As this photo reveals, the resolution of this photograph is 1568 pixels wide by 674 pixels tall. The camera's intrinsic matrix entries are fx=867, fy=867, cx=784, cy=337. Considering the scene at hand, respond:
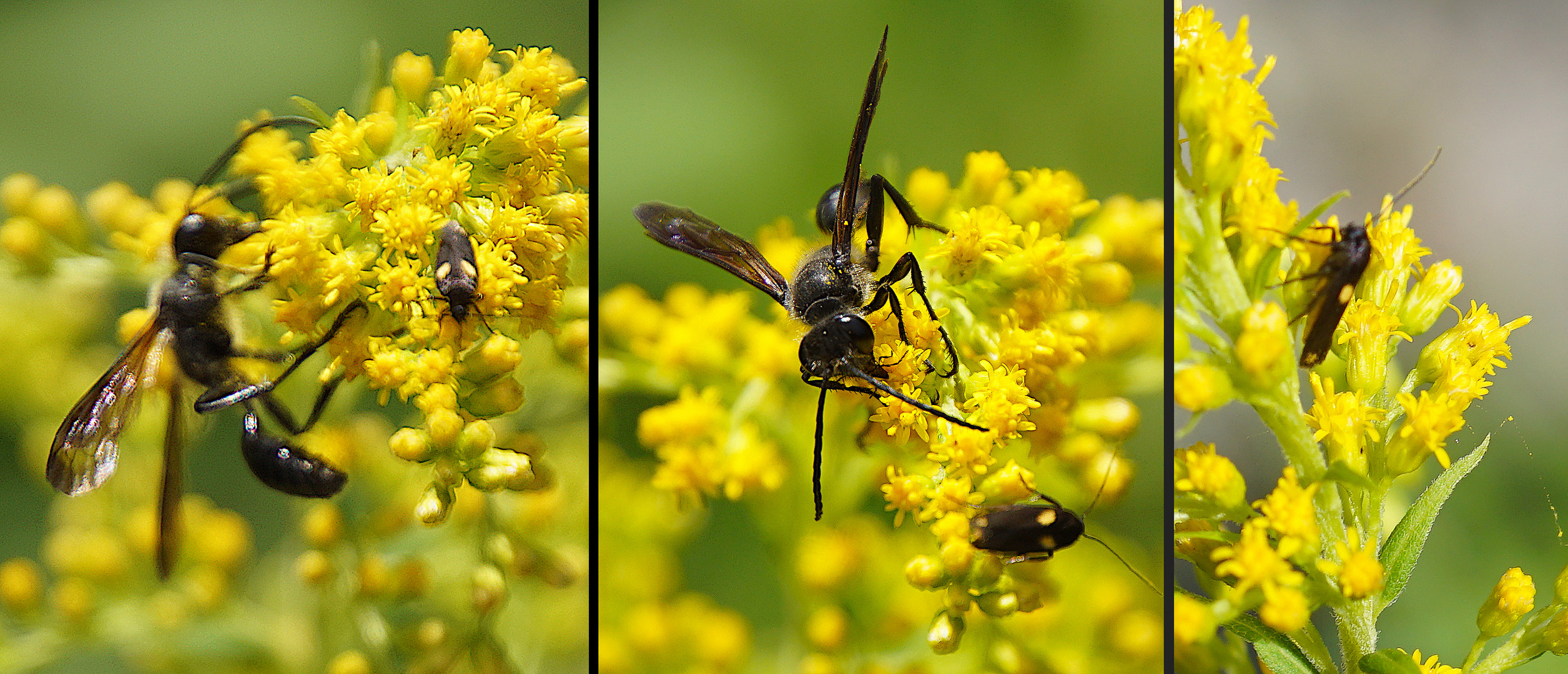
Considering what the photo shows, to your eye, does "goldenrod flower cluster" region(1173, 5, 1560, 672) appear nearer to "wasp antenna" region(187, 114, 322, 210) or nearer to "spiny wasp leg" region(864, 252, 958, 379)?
"spiny wasp leg" region(864, 252, 958, 379)

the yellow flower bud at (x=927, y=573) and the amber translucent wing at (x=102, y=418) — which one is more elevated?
the amber translucent wing at (x=102, y=418)

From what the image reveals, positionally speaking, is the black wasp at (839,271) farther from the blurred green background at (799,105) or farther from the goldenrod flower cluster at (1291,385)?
the goldenrod flower cluster at (1291,385)

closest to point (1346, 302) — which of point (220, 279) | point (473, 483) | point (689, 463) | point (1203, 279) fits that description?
point (1203, 279)

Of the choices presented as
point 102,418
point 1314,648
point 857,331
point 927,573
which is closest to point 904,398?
point 857,331

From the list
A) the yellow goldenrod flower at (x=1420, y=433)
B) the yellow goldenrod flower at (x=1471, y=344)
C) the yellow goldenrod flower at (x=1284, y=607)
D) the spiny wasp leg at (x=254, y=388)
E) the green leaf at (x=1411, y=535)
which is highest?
the yellow goldenrod flower at (x=1471, y=344)

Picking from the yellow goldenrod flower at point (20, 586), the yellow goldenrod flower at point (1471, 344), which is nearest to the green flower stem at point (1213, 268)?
the yellow goldenrod flower at point (1471, 344)

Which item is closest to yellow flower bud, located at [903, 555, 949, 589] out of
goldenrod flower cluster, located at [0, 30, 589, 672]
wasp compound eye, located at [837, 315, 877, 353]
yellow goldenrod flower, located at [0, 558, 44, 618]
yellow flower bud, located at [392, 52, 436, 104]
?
wasp compound eye, located at [837, 315, 877, 353]
